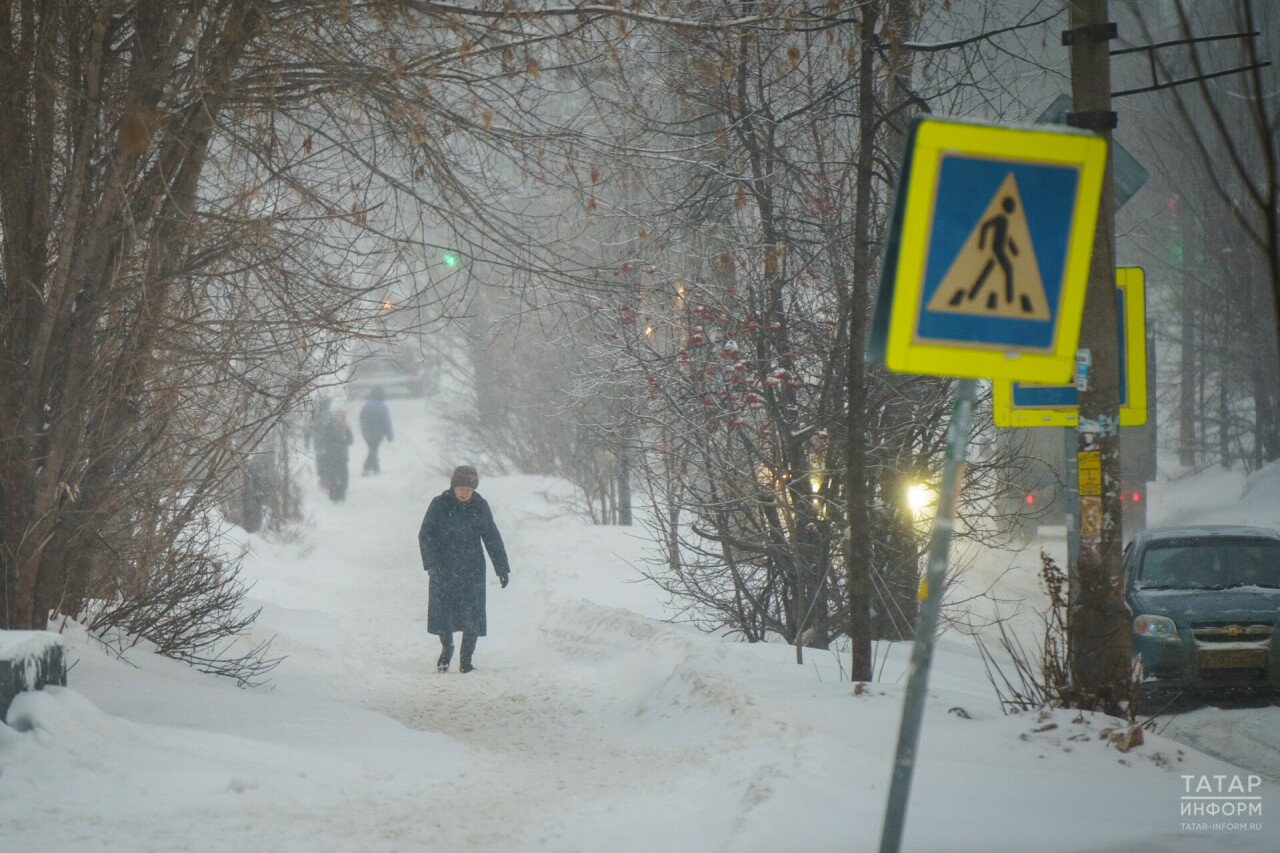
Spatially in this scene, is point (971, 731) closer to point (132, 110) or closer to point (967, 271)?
point (967, 271)

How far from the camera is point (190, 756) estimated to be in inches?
171

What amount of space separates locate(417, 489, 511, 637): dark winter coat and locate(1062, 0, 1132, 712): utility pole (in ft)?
16.1

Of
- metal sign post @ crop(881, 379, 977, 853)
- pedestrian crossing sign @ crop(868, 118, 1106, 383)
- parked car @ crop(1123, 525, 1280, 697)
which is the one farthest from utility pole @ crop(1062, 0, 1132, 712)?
metal sign post @ crop(881, 379, 977, 853)

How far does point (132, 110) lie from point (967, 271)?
14.9 feet

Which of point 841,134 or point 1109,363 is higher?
point 841,134

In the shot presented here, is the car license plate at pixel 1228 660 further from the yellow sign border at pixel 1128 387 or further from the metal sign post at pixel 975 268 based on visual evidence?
the metal sign post at pixel 975 268

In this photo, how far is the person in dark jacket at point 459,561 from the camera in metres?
9.06

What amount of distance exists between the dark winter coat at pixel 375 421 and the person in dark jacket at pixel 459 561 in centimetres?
2471

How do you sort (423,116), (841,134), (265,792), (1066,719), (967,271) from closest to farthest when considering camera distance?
(967,271) → (265,792) → (1066,719) → (423,116) → (841,134)

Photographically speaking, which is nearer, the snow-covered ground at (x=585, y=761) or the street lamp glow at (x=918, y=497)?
the snow-covered ground at (x=585, y=761)

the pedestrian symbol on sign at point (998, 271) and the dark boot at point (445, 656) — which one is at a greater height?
the pedestrian symbol on sign at point (998, 271)

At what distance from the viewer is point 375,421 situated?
34000 millimetres

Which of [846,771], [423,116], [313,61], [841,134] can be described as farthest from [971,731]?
[841,134]

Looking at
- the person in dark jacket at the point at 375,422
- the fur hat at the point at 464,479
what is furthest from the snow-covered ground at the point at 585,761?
the person in dark jacket at the point at 375,422
